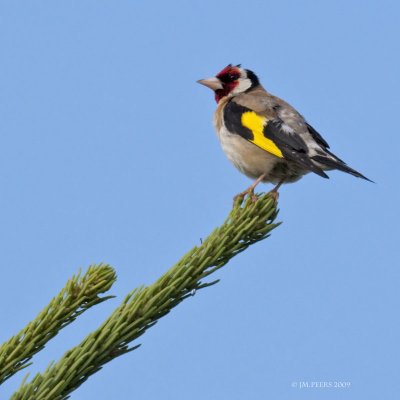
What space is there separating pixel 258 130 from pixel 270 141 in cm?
22

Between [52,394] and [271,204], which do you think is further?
[271,204]

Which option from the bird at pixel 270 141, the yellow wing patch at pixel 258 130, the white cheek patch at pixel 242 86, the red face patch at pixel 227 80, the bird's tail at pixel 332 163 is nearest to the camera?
the bird's tail at pixel 332 163

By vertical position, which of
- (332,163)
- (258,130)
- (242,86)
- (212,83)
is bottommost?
(332,163)

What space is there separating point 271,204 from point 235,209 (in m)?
0.21

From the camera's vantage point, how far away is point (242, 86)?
6289 millimetres

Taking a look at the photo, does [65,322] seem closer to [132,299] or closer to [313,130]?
[132,299]

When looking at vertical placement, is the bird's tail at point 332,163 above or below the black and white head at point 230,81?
below

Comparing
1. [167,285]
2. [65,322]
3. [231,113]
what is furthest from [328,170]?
[65,322]

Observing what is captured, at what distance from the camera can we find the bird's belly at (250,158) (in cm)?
486

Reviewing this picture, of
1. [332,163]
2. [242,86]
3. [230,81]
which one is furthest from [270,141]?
[230,81]

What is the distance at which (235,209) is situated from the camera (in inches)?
118

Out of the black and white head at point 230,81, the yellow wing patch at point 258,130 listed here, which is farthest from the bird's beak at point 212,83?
the yellow wing patch at point 258,130

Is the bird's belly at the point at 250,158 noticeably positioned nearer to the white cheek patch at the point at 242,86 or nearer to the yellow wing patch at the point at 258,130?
the yellow wing patch at the point at 258,130

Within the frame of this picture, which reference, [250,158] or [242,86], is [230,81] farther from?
[250,158]
